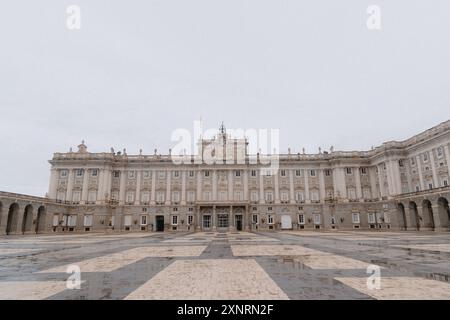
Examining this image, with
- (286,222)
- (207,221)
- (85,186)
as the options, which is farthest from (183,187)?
(286,222)

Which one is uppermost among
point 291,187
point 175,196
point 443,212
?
point 291,187

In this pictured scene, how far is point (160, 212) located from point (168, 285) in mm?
55886

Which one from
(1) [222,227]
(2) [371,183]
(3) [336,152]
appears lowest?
(1) [222,227]

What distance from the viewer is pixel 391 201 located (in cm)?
5162

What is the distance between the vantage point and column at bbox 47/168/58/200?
5925 cm

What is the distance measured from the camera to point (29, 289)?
6.73 metres

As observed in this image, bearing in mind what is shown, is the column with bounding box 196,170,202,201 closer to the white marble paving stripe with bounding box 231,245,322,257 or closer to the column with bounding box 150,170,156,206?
the column with bounding box 150,170,156,206

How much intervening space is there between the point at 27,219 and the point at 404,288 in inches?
2164

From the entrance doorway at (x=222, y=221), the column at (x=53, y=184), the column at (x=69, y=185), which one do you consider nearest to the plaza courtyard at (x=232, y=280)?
the entrance doorway at (x=222, y=221)

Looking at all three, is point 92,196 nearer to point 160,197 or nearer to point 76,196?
point 76,196

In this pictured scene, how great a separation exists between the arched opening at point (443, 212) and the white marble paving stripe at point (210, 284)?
135 feet

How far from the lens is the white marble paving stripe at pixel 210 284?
238 inches
